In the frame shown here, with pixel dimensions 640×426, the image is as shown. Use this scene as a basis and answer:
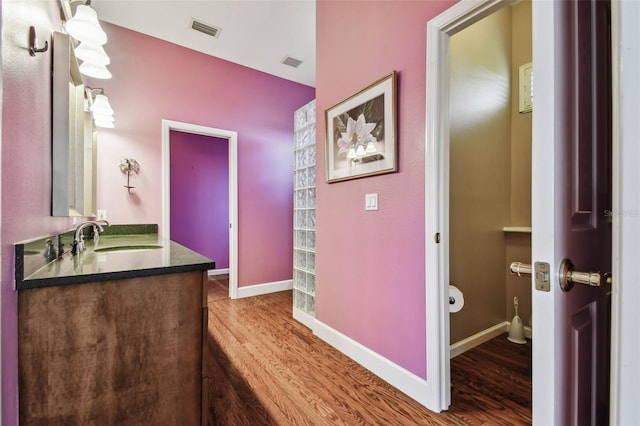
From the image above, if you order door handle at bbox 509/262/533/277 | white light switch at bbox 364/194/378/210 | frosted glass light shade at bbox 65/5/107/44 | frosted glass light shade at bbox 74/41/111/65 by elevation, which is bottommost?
door handle at bbox 509/262/533/277

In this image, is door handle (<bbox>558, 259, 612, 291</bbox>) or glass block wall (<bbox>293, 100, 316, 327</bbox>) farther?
glass block wall (<bbox>293, 100, 316, 327</bbox>)

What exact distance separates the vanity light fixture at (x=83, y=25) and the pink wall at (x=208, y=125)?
1.65 meters

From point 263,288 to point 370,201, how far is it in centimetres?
242

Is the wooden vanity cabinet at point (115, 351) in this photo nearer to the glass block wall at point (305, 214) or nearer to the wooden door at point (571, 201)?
the wooden door at point (571, 201)

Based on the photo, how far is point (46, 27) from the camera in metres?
1.09

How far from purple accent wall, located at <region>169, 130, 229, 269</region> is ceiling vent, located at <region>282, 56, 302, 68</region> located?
2.02 metres

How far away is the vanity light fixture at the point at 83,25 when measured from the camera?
1.32 meters

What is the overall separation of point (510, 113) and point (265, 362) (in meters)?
2.86

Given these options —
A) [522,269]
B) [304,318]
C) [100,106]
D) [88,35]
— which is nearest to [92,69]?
[88,35]

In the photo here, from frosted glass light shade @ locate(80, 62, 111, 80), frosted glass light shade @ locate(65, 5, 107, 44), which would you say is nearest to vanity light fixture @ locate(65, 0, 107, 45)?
frosted glass light shade @ locate(65, 5, 107, 44)

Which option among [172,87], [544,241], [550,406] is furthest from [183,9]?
[550,406]

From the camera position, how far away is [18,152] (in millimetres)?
807

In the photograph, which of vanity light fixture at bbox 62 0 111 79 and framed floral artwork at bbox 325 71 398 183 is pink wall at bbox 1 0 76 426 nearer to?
vanity light fixture at bbox 62 0 111 79

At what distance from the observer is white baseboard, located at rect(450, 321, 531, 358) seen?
2.09 m
